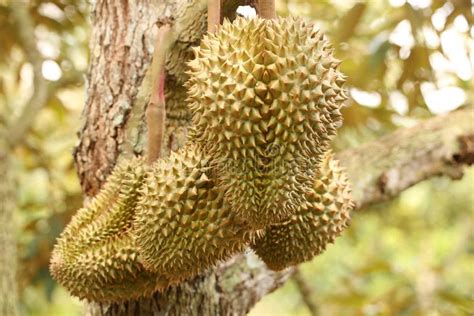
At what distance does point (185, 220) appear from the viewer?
1164 millimetres

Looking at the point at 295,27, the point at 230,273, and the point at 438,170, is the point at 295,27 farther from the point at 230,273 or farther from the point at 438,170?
the point at 438,170

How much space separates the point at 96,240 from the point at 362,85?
1.36m

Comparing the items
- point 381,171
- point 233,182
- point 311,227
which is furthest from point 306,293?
point 233,182

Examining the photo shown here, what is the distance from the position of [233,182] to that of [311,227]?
0.26 metres

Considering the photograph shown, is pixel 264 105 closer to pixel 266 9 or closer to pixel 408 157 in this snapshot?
pixel 266 9

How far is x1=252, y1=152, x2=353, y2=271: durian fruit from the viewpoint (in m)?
1.27

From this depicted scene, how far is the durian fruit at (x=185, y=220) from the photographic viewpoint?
116 cm

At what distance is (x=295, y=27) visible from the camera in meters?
1.10

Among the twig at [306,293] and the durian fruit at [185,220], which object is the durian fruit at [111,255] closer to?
the durian fruit at [185,220]

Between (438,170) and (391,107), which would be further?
(391,107)

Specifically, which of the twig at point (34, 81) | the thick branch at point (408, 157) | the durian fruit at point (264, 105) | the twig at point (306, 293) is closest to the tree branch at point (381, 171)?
the thick branch at point (408, 157)

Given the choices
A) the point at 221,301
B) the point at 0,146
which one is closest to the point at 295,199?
the point at 221,301

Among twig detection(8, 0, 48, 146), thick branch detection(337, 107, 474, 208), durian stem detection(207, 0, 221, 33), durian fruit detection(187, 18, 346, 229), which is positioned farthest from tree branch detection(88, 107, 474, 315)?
twig detection(8, 0, 48, 146)

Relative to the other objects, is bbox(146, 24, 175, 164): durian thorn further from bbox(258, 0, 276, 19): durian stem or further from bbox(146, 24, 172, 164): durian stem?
bbox(258, 0, 276, 19): durian stem
